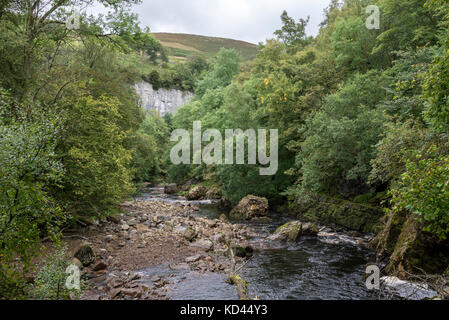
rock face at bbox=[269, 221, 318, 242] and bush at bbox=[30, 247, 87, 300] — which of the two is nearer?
bush at bbox=[30, 247, 87, 300]

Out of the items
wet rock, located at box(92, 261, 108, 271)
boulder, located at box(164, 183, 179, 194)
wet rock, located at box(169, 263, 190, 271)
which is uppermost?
wet rock, located at box(92, 261, 108, 271)

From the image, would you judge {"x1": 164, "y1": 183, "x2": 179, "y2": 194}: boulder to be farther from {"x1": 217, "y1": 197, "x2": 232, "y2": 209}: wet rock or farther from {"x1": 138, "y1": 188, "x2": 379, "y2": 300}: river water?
{"x1": 138, "y1": 188, "x2": 379, "y2": 300}: river water

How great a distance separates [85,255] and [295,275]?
7642 millimetres

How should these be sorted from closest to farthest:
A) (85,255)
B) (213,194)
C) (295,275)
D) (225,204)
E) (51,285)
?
(51,285), (85,255), (295,275), (225,204), (213,194)

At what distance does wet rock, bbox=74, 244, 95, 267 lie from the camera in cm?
985

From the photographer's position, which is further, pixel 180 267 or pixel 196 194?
pixel 196 194

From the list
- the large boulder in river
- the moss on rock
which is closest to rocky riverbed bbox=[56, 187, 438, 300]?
the moss on rock

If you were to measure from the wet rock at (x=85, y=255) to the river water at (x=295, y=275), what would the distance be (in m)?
1.92

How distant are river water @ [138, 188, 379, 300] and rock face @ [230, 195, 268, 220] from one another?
7.69m

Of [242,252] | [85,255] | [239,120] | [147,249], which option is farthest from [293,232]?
[239,120]

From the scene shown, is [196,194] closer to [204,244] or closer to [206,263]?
[204,244]

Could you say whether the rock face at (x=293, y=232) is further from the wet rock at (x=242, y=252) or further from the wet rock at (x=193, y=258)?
the wet rock at (x=193, y=258)

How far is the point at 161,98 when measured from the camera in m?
80.2
